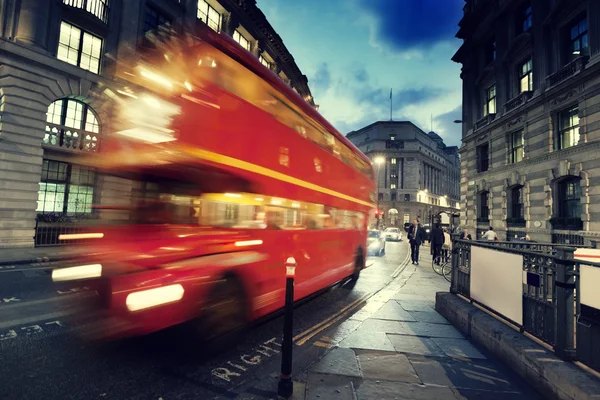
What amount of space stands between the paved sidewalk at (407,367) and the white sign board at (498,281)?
2.50 ft

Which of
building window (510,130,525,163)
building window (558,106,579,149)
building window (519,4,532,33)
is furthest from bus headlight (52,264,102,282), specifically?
building window (519,4,532,33)

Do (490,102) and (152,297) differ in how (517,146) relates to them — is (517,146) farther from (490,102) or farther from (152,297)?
(152,297)

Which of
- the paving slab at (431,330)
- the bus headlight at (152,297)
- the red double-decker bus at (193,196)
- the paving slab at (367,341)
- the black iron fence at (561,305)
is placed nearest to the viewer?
the black iron fence at (561,305)

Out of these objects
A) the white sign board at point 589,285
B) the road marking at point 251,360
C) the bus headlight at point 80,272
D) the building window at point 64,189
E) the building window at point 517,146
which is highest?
the building window at point 517,146

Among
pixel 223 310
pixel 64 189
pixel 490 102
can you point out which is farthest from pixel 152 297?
pixel 490 102

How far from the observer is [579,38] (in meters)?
15.7

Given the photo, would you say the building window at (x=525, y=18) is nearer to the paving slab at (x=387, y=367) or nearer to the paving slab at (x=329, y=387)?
the paving slab at (x=387, y=367)

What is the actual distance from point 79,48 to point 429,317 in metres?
19.3

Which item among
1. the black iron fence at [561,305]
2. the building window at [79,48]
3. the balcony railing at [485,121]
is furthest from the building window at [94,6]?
the balcony railing at [485,121]

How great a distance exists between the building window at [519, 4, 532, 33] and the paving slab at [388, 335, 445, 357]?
22862 mm

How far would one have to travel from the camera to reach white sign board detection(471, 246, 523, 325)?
4320 millimetres

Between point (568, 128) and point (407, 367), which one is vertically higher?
point (568, 128)

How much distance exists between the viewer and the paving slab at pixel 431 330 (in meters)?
5.31

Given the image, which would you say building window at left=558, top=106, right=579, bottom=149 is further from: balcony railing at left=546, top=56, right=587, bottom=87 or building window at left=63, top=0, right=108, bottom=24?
building window at left=63, top=0, right=108, bottom=24
